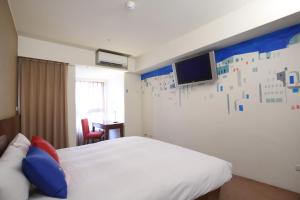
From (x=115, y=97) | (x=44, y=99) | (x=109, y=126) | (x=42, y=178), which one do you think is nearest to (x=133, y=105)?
(x=115, y=97)

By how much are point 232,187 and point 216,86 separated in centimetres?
164

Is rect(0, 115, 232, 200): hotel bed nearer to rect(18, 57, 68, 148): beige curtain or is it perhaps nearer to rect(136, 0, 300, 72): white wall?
rect(18, 57, 68, 148): beige curtain

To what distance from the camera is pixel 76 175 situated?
148cm

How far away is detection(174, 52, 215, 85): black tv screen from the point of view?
9.54 feet

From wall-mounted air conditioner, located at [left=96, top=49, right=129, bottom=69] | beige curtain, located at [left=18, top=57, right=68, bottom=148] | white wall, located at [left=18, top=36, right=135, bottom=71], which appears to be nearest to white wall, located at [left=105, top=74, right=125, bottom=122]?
wall-mounted air conditioner, located at [left=96, top=49, right=129, bottom=69]

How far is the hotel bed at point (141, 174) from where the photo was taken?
1.21m

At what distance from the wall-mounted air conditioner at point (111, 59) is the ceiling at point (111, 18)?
1.59ft

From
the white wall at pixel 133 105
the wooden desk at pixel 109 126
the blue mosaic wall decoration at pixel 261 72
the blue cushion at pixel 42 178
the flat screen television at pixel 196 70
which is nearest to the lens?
the blue cushion at pixel 42 178

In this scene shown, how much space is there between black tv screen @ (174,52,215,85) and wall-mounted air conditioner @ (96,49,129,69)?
4.93ft

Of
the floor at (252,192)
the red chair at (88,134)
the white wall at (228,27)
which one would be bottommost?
the floor at (252,192)

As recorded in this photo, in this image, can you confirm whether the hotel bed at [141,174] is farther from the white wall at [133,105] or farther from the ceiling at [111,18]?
the white wall at [133,105]

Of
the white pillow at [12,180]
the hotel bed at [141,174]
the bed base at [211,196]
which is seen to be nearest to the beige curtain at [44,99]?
the hotel bed at [141,174]

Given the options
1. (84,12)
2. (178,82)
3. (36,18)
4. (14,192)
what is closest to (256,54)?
(178,82)

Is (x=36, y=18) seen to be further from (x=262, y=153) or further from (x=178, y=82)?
(x=262, y=153)
